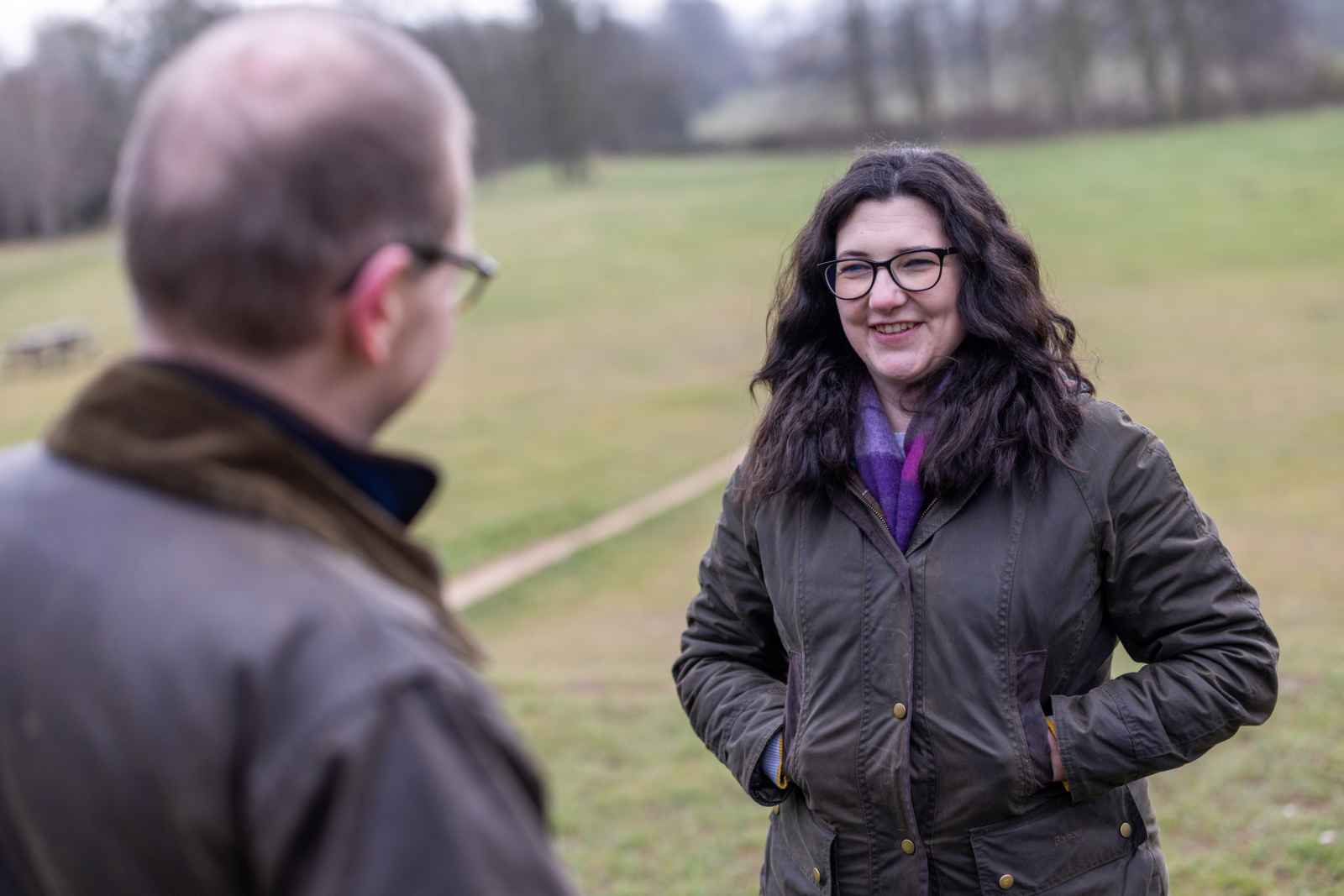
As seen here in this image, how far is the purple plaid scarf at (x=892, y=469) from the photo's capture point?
240 cm

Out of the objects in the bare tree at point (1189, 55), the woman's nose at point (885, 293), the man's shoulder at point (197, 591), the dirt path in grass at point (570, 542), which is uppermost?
the man's shoulder at point (197, 591)

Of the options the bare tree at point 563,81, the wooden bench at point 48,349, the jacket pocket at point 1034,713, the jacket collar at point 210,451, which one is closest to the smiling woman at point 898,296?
the jacket pocket at point 1034,713

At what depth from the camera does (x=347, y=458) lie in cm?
119

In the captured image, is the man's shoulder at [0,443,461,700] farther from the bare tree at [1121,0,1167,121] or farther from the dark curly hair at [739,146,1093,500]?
the bare tree at [1121,0,1167,121]

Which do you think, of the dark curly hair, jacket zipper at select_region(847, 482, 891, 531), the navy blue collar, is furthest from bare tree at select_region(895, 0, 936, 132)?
the navy blue collar

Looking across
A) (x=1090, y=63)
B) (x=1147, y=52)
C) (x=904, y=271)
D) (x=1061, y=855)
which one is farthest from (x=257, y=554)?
(x=1090, y=63)

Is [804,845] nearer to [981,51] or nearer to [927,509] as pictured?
[927,509]

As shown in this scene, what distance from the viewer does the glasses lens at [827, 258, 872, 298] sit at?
2.63 meters

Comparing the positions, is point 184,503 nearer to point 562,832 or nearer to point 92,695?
point 92,695

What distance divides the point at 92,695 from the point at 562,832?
432cm

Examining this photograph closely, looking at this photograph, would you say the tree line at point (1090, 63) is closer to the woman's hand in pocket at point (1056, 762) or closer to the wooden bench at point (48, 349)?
the wooden bench at point (48, 349)

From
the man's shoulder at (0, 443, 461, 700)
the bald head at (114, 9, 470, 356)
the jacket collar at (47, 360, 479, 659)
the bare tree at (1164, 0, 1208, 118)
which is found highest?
the bald head at (114, 9, 470, 356)

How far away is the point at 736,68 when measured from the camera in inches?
3428

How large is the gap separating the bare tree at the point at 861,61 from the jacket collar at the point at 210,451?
49636mm
